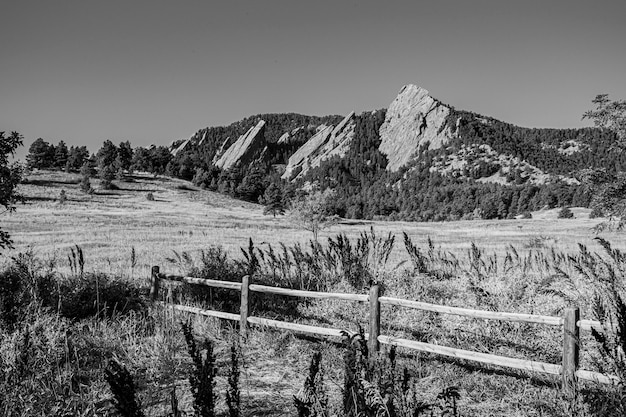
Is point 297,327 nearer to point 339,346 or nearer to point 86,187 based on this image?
point 339,346

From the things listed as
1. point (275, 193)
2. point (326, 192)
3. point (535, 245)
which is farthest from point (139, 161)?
point (535, 245)

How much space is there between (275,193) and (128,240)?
45108 mm

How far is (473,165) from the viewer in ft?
562

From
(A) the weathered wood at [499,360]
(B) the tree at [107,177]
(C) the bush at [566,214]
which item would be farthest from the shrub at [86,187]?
(C) the bush at [566,214]

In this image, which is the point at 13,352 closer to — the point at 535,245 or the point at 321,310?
the point at 321,310

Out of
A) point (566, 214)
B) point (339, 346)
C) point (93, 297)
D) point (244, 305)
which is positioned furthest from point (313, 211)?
point (566, 214)

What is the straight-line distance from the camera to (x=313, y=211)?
40281mm

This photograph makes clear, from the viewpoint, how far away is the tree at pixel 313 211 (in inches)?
1571

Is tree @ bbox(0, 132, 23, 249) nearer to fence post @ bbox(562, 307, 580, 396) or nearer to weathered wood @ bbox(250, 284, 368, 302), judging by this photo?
weathered wood @ bbox(250, 284, 368, 302)

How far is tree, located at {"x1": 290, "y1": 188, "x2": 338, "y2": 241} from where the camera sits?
131 ft

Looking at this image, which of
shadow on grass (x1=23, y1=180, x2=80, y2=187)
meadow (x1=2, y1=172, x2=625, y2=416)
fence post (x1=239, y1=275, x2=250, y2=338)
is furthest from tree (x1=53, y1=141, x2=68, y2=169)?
fence post (x1=239, y1=275, x2=250, y2=338)

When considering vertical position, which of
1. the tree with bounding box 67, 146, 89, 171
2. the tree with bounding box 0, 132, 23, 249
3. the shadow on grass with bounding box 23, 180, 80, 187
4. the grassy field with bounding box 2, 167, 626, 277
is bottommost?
the grassy field with bounding box 2, 167, 626, 277

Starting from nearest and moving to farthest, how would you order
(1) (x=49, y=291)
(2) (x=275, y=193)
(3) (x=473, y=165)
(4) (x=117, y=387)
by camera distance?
(4) (x=117, y=387) → (1) (x=49, y=291) → (2) (x=275, y=193) → (3) (x=473, y=165)

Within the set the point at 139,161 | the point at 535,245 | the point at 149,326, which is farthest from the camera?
the point at 139,161
